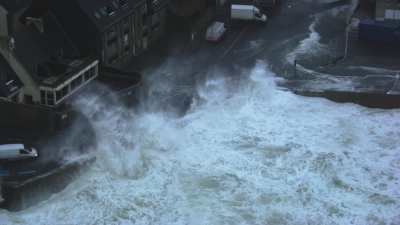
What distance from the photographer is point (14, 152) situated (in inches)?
1578

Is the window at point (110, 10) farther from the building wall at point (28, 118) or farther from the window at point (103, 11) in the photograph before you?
the building wall at point (28, 118)

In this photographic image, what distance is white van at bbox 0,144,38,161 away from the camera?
40.0 meters

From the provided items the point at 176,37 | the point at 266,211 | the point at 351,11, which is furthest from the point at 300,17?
the point at 266,211

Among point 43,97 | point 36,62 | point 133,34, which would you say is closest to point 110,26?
Result: point 133,34

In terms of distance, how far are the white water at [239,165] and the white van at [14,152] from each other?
10.3 ft

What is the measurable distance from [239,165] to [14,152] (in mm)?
14303

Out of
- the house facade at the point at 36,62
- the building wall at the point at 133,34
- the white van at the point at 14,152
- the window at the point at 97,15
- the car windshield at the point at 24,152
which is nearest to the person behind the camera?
the white van at the point at 14,152

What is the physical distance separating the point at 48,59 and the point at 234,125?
546 inches

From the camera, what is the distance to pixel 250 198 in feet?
135

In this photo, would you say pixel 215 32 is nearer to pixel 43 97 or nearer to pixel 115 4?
pixel 115 4

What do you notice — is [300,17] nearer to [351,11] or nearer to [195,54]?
[351,11]

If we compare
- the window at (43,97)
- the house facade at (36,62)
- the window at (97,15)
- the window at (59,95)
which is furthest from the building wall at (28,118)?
the window at (97,15)

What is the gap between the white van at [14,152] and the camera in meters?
40.0

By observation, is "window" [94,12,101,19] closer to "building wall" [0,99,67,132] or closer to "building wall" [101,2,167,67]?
"building wall" [101,2,167,67]
